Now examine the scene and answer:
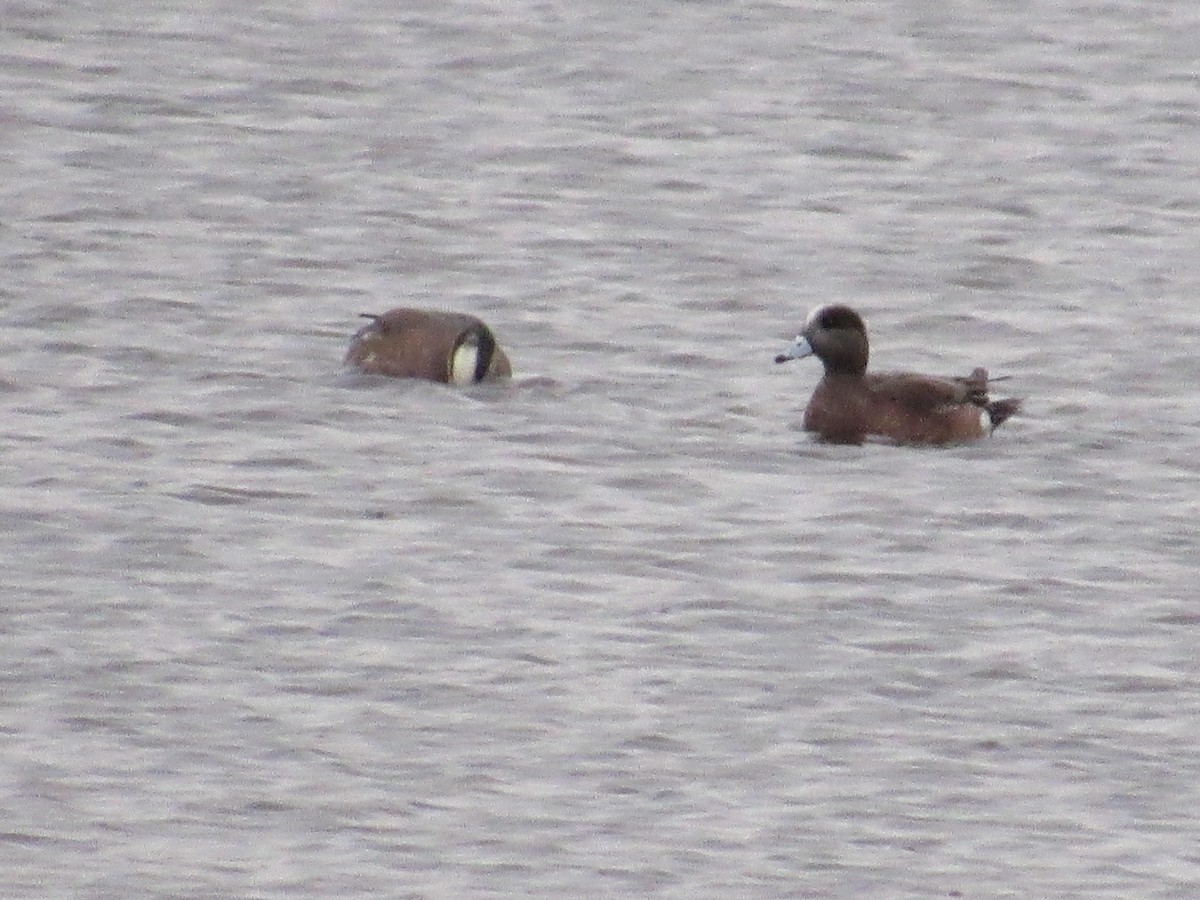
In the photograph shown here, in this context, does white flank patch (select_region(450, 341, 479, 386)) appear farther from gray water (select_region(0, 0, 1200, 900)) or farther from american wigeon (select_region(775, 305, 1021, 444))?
american wigeon (select_region(775, 305, 1021, 444))

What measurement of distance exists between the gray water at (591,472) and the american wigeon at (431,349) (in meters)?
0.12

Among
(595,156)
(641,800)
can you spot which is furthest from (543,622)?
(595,156)

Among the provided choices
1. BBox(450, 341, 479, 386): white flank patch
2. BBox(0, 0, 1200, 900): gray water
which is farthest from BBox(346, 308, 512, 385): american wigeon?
BBox(0, 0, 1200, 900): gray water

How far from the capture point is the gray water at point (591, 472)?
358 inches

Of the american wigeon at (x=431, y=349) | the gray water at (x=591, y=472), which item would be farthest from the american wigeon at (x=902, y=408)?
the american wigeon at (x=431, y=349)

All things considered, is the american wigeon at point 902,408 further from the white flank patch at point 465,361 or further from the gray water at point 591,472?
the white flank patch at point 465,361

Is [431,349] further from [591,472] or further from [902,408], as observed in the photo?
[902,408]

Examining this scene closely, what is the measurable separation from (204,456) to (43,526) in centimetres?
127

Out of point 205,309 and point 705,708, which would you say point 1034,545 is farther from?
point 205,309

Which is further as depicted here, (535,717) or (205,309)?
(205,309)

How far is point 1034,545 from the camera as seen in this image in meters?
12.0

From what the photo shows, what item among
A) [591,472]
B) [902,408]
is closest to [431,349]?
[591,472]

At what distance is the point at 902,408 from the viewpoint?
44.9 feet

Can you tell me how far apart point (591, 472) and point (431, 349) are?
1516 millimetres
